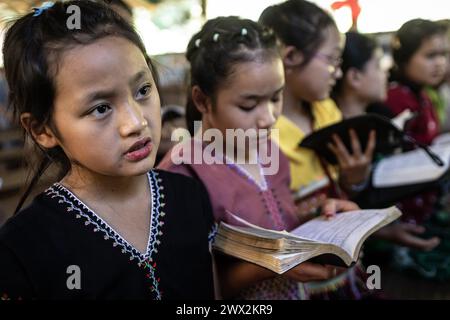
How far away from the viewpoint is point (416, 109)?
200 cm

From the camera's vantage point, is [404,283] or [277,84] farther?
[404,283]

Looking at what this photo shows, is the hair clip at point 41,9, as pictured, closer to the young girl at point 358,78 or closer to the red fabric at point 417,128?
the young girl at point 358,78

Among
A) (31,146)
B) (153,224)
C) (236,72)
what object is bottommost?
(153,224)

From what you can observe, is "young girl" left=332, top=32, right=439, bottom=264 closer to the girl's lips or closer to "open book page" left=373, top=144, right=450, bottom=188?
"open book page" left=373, top=144, right=450, bottom=188

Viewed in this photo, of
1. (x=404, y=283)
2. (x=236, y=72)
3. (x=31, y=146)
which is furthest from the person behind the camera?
(x=404, y=283)

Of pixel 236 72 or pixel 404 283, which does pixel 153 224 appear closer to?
Result: pixel 236 72

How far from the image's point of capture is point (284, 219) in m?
1.06

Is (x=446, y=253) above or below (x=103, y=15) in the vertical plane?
below

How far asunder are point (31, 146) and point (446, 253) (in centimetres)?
169

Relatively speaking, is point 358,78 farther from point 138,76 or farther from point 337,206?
point 138,76

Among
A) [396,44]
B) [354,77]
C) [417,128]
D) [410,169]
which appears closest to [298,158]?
[410,169]

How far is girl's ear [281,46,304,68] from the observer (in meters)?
1.30

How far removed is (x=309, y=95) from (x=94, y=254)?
0.82 m

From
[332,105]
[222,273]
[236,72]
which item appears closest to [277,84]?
[236,72]
